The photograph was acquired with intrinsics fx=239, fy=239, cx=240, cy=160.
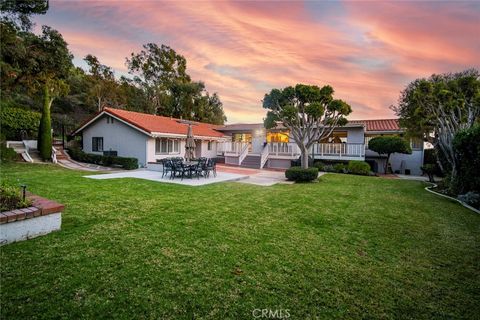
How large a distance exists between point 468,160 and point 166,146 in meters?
18.5

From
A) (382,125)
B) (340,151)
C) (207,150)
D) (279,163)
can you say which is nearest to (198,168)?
(279,163)

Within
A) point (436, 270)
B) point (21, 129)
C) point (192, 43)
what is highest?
point (192, 43)

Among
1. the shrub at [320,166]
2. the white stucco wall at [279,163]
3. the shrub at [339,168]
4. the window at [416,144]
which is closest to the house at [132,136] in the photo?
the white stucco wall at [279,163]

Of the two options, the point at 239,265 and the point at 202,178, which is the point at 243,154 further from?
the point at 239,265

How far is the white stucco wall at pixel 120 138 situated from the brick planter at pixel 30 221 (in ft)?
46.0

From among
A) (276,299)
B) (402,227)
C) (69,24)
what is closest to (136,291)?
(276,299)

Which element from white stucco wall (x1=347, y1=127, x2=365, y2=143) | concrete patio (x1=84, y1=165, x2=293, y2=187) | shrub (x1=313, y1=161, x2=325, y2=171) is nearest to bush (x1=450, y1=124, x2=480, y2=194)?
concrete patio (x1=84, y1=165, x2=293, y2=187)

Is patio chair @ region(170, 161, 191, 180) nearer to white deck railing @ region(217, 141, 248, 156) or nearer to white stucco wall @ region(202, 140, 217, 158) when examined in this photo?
white deck railing @ region(217, 141, 248, 156)

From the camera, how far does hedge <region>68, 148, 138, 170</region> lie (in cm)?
1705

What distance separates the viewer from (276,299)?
111 inches

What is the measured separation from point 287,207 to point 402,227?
2.94m

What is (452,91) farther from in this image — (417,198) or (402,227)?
(402,227)

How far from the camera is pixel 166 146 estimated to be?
65.5ft

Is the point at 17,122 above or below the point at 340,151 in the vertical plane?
above
